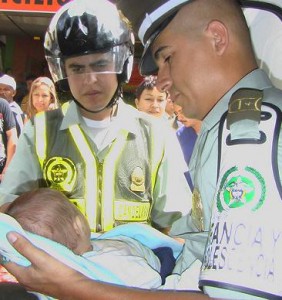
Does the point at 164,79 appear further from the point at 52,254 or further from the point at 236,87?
the point at 52,254

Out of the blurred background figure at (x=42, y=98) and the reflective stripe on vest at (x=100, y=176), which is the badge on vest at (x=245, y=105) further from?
the blurred background figure at (x=42, y=98)

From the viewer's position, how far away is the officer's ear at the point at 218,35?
4.08 feet

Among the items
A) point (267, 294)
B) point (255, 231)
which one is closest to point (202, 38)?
point (255, 231)

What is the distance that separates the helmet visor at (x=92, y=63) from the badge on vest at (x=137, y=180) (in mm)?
438

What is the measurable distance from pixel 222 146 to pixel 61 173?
1.04 m

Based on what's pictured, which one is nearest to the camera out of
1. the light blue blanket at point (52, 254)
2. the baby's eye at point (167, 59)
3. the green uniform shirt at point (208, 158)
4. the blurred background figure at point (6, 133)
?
the green uniform shirt at point (208, 158)

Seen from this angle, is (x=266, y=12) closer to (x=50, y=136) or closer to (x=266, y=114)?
(x=266, y=114)

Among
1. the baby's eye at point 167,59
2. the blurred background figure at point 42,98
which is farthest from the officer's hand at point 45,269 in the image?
the blurred background figure at point 42,98

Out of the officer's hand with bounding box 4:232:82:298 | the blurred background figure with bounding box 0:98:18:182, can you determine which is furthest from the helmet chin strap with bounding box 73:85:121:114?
the blurred background figure with bounding box 0:98:18:182

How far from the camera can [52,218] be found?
144 centimetres

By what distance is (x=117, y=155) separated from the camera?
201 centimetres

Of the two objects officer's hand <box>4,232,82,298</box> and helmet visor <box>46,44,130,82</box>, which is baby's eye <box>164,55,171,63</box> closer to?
officer's hand <box>4,232,82,298</box>

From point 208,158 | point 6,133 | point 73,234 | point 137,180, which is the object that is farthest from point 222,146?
point 6,133

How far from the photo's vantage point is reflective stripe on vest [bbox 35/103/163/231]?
1.95m
